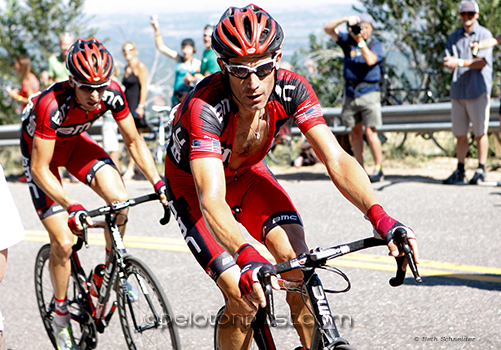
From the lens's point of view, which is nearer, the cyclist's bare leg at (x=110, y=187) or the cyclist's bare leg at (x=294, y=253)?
the cyclist's bare leg at (x=294, y=253)

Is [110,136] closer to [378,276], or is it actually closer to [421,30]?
[421,30]

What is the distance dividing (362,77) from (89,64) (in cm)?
531

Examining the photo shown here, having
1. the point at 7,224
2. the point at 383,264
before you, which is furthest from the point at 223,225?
the point at 383,264

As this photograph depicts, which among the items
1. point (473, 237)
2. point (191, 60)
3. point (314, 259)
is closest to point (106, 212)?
point (314, 259)

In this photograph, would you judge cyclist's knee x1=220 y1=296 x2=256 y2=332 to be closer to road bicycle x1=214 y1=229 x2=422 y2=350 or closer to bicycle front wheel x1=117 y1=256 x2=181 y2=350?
road bicycle x1=214 y1=229 x2=422 y2=350

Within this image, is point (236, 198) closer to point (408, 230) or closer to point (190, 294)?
point (408, 230)

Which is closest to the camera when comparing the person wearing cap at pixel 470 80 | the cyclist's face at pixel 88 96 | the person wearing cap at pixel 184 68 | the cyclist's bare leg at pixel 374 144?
the cyclist's face at pixel 88 96

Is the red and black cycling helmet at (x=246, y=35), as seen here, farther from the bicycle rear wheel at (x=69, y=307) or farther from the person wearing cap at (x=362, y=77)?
the person wearing cap at (x=362, y=77)

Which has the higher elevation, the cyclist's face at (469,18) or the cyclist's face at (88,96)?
the cyclist's face at (469,18)

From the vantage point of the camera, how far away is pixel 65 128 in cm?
467

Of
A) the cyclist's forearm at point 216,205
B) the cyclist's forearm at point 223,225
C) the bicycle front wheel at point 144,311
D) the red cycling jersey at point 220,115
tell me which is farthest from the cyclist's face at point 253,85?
the bicycle front wheel at point 144,311

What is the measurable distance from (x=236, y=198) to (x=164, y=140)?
815cm

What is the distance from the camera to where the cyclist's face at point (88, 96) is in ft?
14.3

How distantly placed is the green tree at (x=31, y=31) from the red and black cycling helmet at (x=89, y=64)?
13604 millimetres
